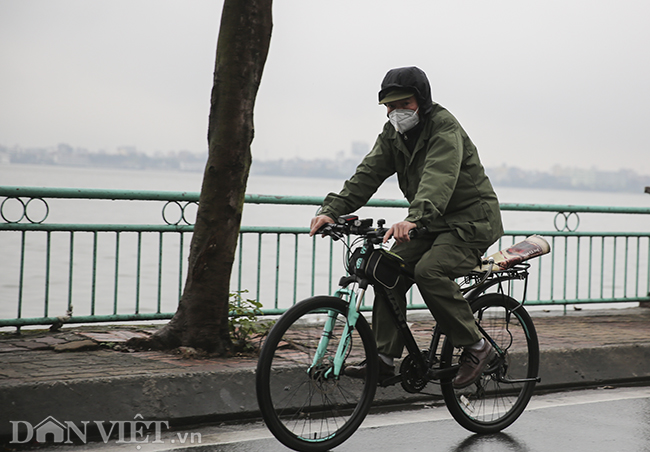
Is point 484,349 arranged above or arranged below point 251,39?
below

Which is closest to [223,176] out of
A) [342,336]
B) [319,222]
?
[319,222]

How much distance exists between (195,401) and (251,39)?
8.42ft

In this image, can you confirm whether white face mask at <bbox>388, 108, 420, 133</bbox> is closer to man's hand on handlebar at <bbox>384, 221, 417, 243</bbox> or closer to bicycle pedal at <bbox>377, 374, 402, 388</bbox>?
man's hand on handlebar at <bbox>384, 221, 417, 243</bbox>

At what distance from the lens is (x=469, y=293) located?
4.69 m

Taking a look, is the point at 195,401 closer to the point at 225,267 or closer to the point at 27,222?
the point at 225,267

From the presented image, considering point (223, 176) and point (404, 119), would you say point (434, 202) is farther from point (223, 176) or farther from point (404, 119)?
point (223, 176)

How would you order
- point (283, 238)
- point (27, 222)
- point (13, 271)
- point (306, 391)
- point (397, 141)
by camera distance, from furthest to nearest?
point (13, 271) < point (283, 238) < point (27, 222) < point (397, 141) < point (306, 391)

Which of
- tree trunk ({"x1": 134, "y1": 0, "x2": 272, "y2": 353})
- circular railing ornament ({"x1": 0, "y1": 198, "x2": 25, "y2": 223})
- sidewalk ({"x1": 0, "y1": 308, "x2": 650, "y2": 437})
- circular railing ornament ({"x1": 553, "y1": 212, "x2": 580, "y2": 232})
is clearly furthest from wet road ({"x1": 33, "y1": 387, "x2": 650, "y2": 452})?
circular railing ornament ({"x1": 553, "y1": 212, "x2": 580, "y2": 232})

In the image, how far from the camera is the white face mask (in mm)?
4281

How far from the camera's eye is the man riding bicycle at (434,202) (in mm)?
4195

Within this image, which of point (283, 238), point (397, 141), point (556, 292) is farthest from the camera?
point (556, 292)

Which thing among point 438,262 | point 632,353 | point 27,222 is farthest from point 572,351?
point 27,222

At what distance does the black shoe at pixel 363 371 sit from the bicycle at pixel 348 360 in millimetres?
27

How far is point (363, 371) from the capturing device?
419 cm
